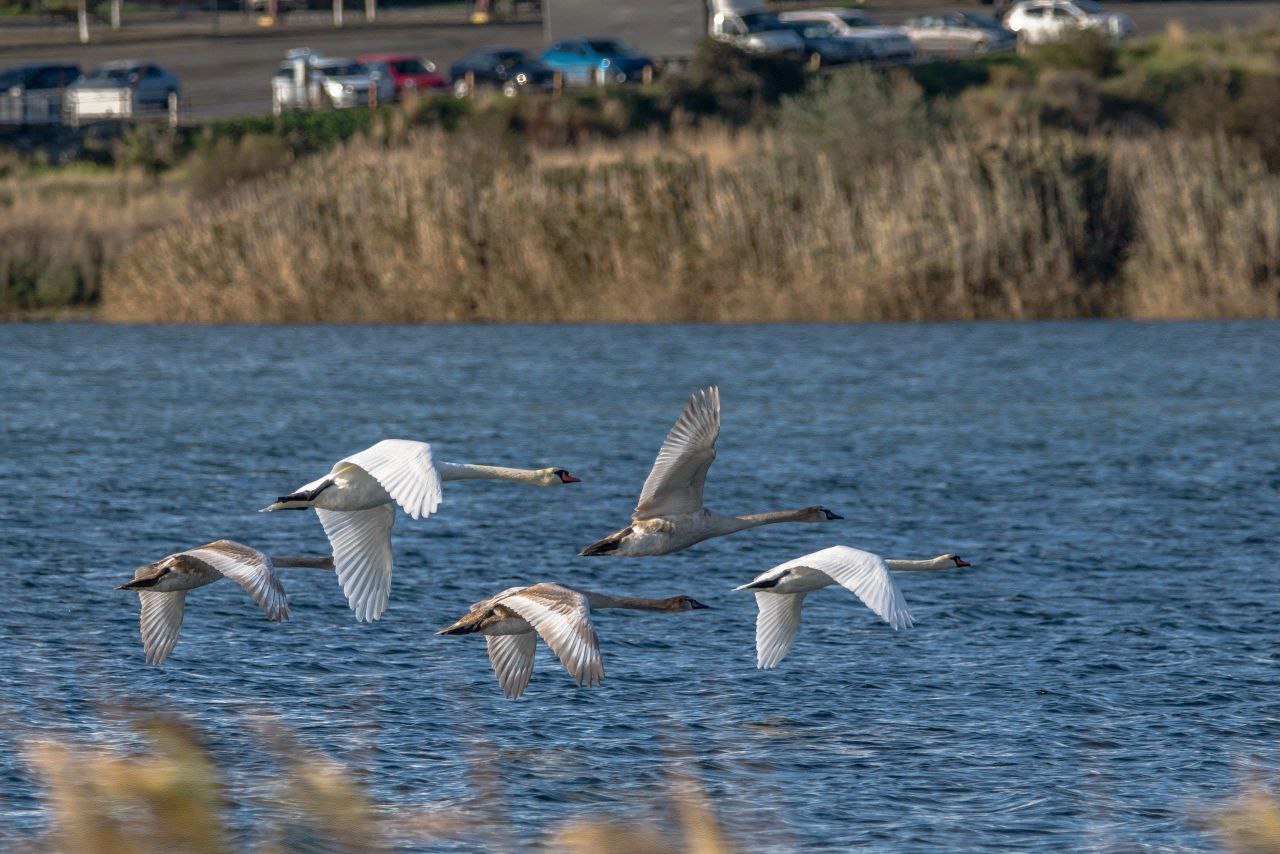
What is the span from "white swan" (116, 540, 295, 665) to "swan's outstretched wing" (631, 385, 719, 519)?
279 centimetres

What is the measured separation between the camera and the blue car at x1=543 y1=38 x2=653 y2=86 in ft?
262

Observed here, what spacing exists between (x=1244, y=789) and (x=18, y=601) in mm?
12885

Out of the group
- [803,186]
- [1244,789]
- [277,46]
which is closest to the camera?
[1244,789]

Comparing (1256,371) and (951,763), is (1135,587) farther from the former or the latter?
(1256,371)

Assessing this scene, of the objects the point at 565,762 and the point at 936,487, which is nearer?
the point at 565,762

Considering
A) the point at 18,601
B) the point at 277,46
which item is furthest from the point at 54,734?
the point at 277,46

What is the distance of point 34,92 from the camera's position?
78.1 meters

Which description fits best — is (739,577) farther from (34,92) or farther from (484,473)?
(34,92)

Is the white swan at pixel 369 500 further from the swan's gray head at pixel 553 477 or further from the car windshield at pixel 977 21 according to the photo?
the car windshield at pixel 977 21

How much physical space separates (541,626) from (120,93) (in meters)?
64.9

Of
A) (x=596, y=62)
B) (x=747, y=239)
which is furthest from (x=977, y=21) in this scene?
(x=747, y=239)

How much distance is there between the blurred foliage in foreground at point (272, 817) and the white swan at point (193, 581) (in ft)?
3.25

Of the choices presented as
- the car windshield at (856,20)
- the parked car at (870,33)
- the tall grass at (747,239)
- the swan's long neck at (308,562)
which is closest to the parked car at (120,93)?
the parked car at (870,33)

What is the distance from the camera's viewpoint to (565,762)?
16766 mm
